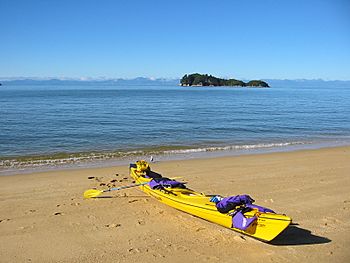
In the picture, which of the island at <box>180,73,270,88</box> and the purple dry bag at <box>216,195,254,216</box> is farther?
the island at <box>180,73,270,88</box>

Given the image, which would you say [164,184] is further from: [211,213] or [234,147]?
[234,147]

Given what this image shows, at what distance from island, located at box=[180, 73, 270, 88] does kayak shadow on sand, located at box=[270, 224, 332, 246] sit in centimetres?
15859

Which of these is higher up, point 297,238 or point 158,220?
point 297,238

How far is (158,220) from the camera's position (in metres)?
7.32

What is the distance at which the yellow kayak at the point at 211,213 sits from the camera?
592 centimetres

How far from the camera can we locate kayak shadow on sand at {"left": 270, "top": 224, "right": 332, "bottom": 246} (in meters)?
6.14

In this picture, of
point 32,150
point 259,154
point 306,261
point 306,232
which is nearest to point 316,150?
point 259,154

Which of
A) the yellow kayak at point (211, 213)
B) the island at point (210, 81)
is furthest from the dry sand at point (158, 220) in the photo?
the island at point (210, 81)

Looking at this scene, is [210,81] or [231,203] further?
[210,81]

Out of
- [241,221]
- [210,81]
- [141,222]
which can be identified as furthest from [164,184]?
[210,81]

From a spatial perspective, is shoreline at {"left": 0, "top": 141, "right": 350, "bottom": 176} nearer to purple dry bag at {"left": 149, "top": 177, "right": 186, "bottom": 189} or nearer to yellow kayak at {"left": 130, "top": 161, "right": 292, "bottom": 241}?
yellow kayak at {"left": 130, "top": 161, "right": 292, "bottom": 241}

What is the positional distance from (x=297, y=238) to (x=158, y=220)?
2.79 meters

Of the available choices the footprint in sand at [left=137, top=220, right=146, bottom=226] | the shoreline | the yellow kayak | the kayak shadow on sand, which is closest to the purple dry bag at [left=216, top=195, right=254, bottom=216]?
the yellow kayak

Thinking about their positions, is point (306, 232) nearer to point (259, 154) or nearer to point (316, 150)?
point (259, 154)
